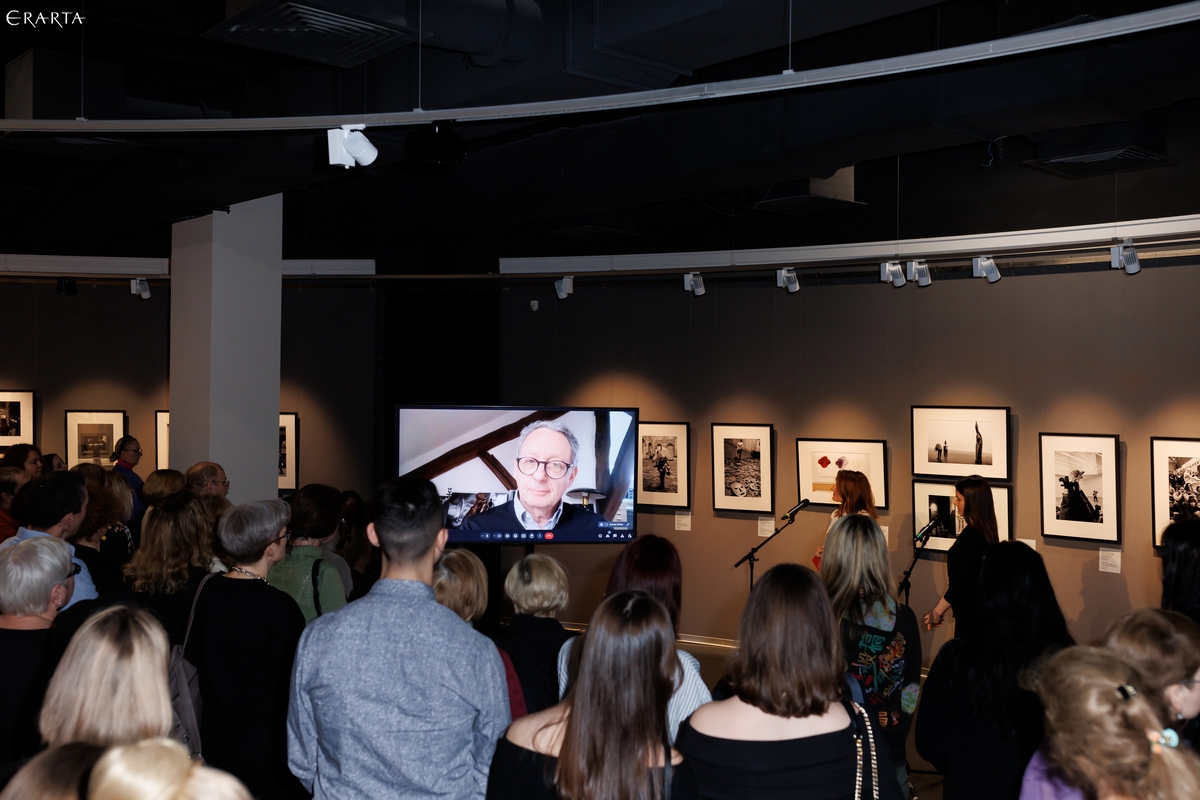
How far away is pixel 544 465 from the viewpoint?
323 inches

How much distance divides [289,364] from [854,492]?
621 centimetres

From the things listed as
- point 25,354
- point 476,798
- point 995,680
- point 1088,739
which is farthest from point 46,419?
point 1088,739

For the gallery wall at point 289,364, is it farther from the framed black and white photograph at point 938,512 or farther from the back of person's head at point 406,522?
the back of person's head at point 406,522

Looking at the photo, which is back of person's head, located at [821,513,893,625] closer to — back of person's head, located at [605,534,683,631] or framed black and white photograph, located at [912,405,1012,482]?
back of person's head, located at [605,534,683,631]

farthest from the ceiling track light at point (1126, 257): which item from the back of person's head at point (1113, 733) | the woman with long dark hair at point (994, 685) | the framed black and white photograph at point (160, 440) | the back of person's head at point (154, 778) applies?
the framed black and white photograph at point (160, 440)

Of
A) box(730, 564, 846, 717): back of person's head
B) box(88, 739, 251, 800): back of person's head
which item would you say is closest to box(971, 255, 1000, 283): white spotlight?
box(730, 564, 846, 717): back of person's head

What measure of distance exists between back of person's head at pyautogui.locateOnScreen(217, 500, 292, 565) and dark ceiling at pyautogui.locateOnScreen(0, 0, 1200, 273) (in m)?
2.19

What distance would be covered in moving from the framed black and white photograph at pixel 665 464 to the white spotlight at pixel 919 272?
2785 millimetres

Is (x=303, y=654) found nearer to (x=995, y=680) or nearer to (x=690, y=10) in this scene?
(x=995, y=680)

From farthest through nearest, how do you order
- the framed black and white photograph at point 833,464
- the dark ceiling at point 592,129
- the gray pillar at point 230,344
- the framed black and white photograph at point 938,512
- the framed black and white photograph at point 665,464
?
the framed black and white photograph at point 665,464
the framed black and white photograph at point 833,464
the framed black and white photograph at point 938,512
the gray pillar at point 230,344
the dark ceiling at point 592,129

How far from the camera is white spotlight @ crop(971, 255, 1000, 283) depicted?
Result: 7898mm

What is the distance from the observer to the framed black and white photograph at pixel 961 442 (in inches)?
325

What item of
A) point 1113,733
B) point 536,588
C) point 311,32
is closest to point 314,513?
point 536,588

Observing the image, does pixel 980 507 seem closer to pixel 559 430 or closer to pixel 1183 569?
pixel 1183 569
